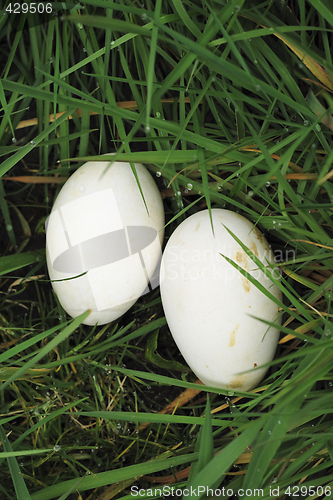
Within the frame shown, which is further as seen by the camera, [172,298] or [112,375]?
[112,375]

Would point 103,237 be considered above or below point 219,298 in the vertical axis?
above

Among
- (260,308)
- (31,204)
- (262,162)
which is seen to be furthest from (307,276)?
(31,204)

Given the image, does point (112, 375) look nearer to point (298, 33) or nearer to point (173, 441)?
point (173, 441)

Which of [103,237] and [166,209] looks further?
[166,209]
